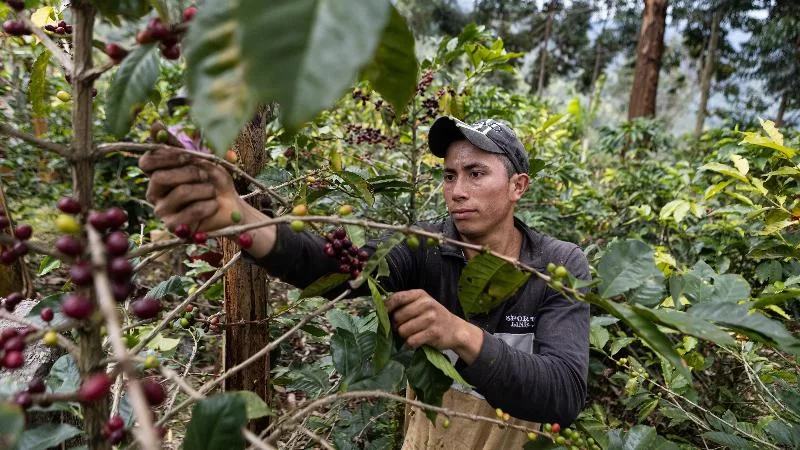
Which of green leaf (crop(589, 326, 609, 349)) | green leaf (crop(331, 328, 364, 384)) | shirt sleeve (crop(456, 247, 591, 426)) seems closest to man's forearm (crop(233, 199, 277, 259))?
green leaf (crop(331, 328, 364, 384))

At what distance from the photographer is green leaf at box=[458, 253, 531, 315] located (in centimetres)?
92

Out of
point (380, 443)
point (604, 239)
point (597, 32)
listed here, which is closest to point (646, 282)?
point (380, 443)

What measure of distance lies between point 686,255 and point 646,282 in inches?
97.4

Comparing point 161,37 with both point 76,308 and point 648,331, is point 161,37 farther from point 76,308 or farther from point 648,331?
point 648,331

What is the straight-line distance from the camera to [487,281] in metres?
0.97

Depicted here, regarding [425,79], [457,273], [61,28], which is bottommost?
[457,273]

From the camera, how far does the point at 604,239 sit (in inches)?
135

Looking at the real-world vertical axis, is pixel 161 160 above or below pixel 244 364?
above

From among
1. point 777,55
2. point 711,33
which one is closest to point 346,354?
point 711,33

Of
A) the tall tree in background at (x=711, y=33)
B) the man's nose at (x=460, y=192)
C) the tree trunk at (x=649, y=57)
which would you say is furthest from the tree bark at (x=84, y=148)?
the tall tree in background at (x=711, y=33)

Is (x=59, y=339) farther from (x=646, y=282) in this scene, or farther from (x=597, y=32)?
(x=597, y=32)

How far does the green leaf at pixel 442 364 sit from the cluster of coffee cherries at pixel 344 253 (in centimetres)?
22

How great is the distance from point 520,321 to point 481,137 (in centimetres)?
68

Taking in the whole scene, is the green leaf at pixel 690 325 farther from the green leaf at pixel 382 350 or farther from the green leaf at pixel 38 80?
the green leaf at pixel 38 80
